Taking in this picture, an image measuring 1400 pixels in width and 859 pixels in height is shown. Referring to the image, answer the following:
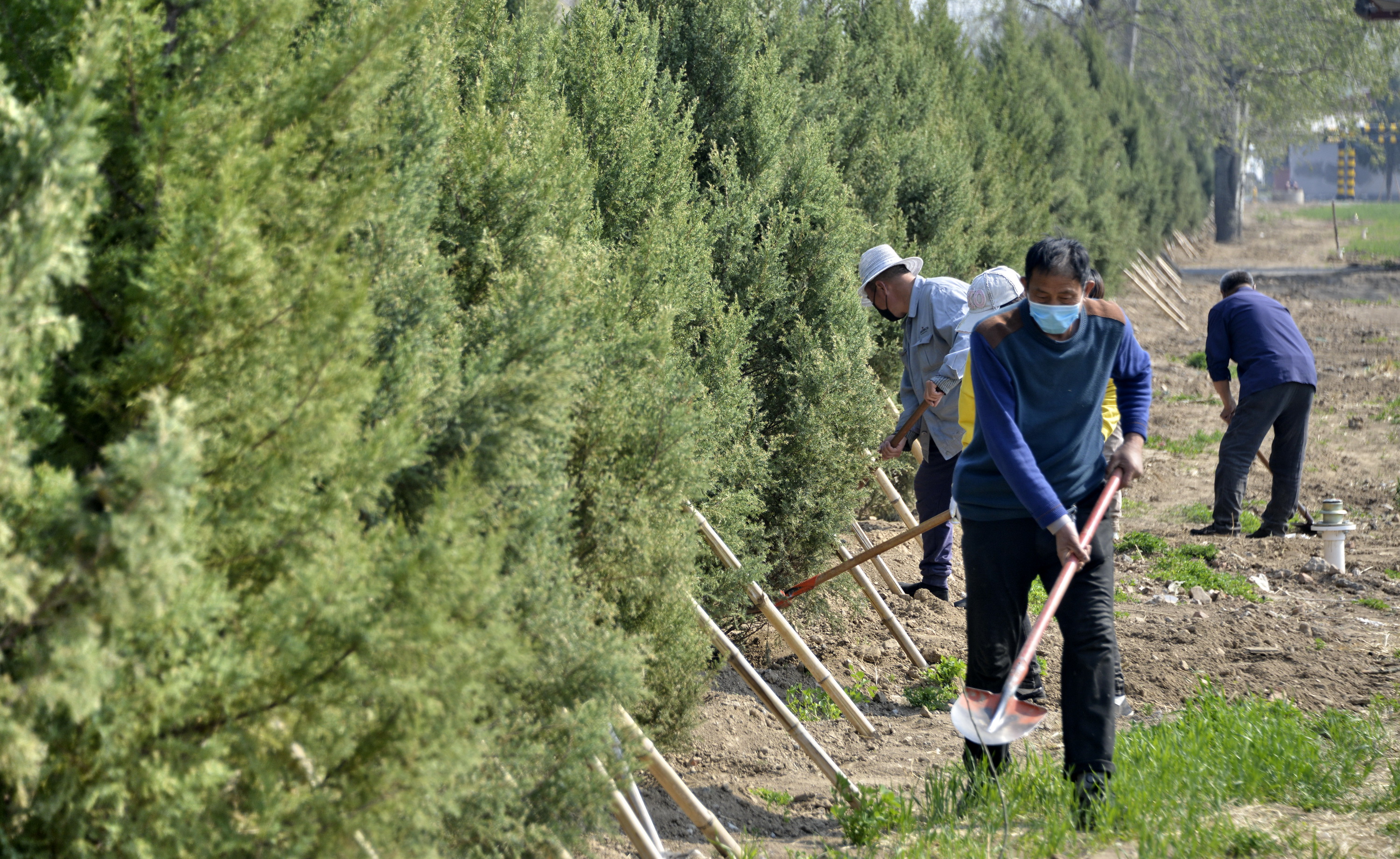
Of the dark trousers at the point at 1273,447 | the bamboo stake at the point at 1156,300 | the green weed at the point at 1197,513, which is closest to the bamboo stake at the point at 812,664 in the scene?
the dark trousers at the point at 1273,447

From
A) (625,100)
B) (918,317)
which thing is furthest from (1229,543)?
(625,100)

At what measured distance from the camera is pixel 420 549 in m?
2.33

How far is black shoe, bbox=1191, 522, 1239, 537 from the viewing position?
8.41 m

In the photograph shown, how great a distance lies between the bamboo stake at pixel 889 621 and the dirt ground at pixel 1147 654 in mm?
120

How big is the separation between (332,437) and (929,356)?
4.50m

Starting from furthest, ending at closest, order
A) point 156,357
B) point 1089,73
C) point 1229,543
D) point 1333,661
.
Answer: point 1089,73, point 1229,543, point 1333,661, point 156,357

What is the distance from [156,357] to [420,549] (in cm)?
68

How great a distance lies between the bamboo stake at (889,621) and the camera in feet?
18.8

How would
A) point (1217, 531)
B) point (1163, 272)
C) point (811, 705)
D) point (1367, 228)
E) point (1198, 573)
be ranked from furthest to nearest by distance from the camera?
1. point (1367, 228)
2. point (1163, 272)
3. point (1217, 531)
4. point (1198, 573)
5. point (811, 705)

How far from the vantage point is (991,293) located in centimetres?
591

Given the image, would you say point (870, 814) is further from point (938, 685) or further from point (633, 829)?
point (938, 685)

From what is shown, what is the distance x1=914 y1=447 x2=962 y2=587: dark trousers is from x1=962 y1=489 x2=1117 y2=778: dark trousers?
8.17 ft

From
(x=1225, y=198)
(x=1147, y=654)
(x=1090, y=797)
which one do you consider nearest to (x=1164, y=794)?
(x=1090, y=797)

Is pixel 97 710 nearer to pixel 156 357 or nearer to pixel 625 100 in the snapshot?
pixel 156 357
